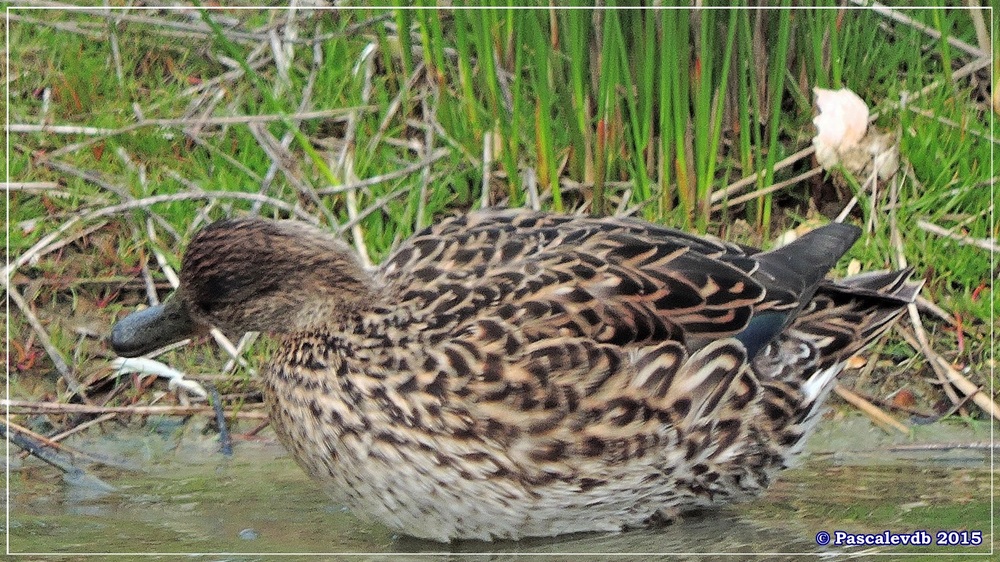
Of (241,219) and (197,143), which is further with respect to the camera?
(197,143)

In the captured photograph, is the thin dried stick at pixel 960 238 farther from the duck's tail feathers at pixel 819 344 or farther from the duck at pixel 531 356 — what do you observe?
the duck at pixel 531 356

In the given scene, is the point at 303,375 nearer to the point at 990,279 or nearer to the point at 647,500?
the point at 647,500

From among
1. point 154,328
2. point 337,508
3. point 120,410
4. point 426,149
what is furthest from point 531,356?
point 426,149

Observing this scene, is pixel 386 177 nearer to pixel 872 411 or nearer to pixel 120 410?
pixel 120 410

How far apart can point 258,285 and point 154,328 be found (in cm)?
39

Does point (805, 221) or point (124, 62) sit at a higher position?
point (124, 62)

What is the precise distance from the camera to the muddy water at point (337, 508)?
4.34 meters

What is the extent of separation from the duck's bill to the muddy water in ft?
1.90

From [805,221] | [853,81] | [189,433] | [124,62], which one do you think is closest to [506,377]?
[189,433]

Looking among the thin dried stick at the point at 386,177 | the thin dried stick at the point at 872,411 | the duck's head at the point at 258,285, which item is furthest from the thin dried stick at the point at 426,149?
the thin dried stick at the point at 872,411

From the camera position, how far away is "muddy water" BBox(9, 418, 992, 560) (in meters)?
4.34

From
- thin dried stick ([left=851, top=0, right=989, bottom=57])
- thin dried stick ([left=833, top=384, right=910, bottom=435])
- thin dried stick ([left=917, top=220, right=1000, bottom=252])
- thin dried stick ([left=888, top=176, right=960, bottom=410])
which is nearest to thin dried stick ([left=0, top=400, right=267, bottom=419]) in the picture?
thin dried stick ([left=833, top=384, right=910, bottom=435])

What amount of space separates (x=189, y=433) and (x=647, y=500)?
1.91 meters

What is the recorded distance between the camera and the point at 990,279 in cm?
570
